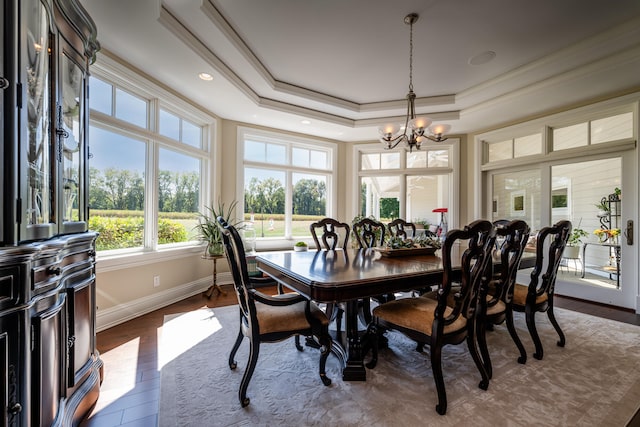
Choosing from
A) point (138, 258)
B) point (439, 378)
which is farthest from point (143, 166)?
point (439, 378)

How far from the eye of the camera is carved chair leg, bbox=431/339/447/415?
162 centimetres

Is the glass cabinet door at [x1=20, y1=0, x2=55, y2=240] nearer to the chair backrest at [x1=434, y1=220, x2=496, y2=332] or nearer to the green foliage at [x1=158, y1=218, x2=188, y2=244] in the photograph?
the chair backrest at [x1=434, y1=220, x2=496, y2=332]

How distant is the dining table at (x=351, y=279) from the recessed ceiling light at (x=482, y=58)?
2.27m

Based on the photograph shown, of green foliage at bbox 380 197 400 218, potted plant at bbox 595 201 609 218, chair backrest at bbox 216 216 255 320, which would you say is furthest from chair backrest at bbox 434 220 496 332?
green foliage at bbox 380 197 400 218

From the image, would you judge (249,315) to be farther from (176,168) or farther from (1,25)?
(176,168)

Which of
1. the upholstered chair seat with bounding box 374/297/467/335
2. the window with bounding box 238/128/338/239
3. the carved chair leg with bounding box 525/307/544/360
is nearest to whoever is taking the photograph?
the upholstered chair seat with bounding box 374/297/467/335

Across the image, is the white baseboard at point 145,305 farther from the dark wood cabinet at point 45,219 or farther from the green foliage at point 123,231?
the dark wood cabinet at point 45,219

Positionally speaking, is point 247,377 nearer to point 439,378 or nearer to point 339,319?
point 339,319

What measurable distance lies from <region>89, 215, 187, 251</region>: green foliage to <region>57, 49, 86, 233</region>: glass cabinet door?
1.39m

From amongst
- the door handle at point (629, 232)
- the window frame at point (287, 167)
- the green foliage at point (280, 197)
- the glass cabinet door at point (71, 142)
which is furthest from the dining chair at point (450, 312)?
the green foliage at point (280, 197)

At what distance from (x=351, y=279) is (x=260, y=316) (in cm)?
68

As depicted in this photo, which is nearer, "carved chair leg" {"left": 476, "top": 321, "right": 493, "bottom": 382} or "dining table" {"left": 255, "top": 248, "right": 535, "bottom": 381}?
"dining table" {"left": 255, "top": 248, "right": 535, "bottom": 381}

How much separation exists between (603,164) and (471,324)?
3.65 meters

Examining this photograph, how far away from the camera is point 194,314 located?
10.5 ft
